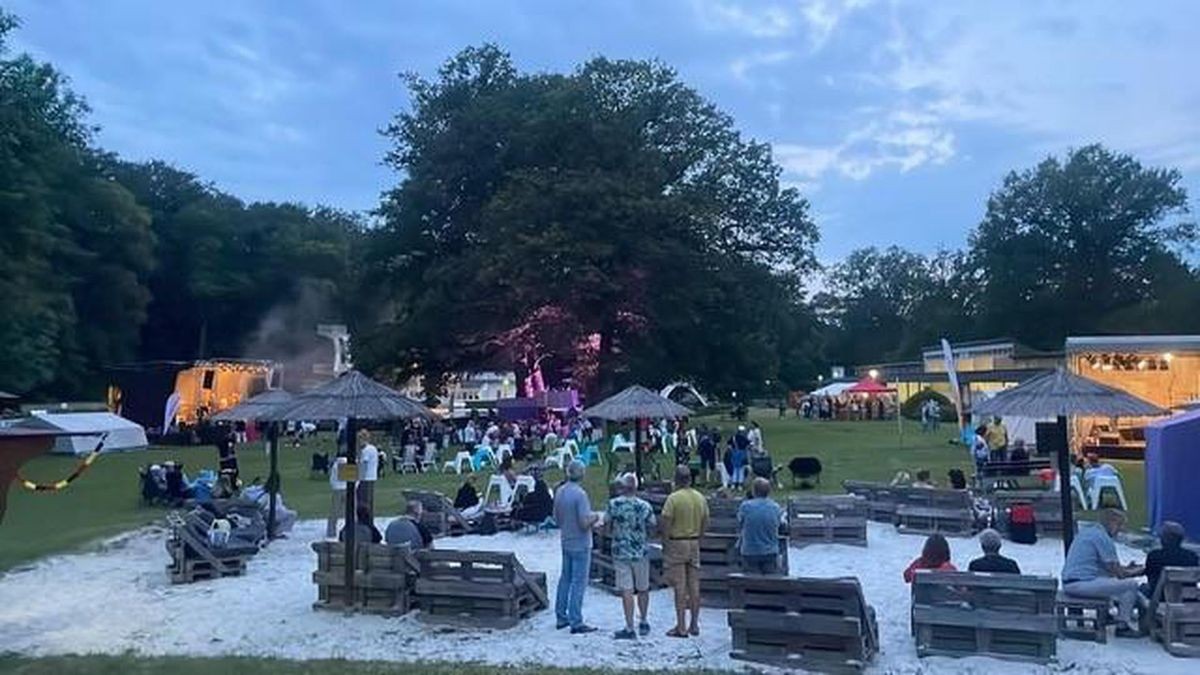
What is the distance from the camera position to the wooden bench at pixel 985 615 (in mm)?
8844

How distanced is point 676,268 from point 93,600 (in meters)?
30.7

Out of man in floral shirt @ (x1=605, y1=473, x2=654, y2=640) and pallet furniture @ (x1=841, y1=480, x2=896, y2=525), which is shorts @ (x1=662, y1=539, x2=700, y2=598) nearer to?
man in floral shirt @ (x1=605, y1=473, x2=654, y2=640)

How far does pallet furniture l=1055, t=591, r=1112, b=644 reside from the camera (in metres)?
9.50

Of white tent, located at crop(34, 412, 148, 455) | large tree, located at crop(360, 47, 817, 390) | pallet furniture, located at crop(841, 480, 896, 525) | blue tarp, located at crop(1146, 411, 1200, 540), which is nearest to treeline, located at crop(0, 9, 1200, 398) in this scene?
large tree, located at crop(360, 47, 817, 390)

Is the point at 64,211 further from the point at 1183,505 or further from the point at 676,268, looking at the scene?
the point at 1183,505

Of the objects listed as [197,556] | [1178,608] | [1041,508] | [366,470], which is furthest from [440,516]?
[1178,608]

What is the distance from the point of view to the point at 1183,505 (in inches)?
591

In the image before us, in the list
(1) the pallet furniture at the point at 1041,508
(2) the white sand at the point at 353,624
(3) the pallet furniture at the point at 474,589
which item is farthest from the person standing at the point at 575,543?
(1) the pallet furniture at the point at 1041,508

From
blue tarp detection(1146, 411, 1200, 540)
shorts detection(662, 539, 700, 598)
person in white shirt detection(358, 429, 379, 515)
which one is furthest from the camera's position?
person in white shirt detection(358, 429, 379, 515)

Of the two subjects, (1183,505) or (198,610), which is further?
(1183,505)

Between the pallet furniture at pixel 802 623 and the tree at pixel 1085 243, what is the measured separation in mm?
66526

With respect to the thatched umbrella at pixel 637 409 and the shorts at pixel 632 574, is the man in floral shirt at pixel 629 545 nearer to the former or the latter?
the shorts at pixel 632 574

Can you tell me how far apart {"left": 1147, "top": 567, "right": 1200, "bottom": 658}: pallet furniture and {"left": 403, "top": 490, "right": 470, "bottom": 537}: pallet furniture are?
420 inches

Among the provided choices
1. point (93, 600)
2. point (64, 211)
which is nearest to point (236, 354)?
point (64, 211)
